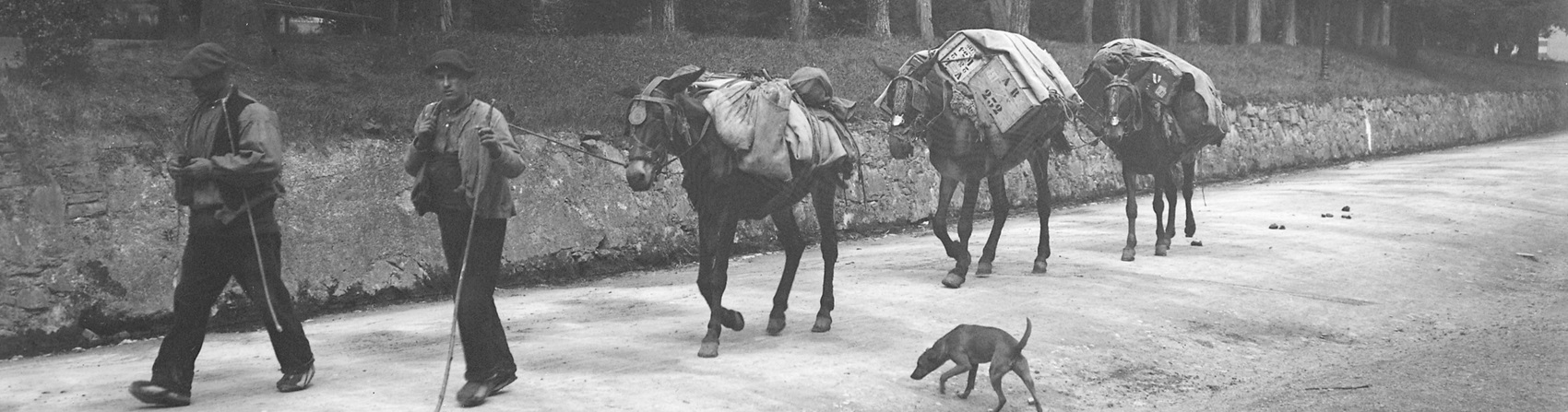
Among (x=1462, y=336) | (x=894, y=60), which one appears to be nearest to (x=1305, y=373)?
(x=1462, y=336)

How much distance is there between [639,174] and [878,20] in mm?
18397

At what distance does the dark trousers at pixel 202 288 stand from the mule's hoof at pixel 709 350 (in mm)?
2439

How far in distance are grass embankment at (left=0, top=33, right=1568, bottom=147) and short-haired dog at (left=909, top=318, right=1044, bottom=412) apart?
361 cm

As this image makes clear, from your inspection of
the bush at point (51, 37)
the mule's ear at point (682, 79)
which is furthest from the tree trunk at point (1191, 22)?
the mule's ear at point (682, 79)

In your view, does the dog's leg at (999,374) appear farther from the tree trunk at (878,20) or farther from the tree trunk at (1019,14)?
the tree trunk at (1019,14)

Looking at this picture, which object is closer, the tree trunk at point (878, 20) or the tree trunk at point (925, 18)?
the tree trunk at point (878, 20)

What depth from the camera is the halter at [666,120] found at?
903 centimetres

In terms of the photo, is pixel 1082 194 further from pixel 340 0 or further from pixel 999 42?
pixel 340 0

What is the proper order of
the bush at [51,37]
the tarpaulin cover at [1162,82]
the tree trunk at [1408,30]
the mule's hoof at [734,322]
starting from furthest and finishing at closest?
the tree trunk at [1408,30]
the tarpaulin cover at [1162,82]
the bush at [51,37]
the mule's hoof at [734,322]

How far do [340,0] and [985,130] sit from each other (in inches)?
541

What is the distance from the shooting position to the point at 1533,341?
1080cm

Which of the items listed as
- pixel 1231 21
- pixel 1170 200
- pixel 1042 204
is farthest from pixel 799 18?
pixel 1231 21

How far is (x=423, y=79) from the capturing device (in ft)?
56.8

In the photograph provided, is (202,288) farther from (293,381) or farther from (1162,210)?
(1162,210)
